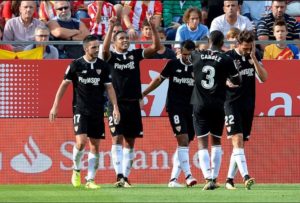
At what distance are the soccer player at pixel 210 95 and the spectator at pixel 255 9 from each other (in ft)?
24.2

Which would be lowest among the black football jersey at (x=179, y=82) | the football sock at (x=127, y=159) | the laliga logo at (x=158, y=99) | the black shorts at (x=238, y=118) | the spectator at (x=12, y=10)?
the football sock at (x=127, y=159)

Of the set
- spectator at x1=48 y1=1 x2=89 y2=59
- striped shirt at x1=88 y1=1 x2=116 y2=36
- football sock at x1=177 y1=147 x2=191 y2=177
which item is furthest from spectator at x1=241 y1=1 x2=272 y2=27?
football sock at x1=177 y1=147 x2=191 y2=177

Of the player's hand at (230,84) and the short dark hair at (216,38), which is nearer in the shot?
the short dark hair at (216,38)

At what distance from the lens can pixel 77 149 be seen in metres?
16.6

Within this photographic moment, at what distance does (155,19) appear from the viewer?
21.9 m

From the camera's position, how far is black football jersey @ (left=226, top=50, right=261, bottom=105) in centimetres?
1647

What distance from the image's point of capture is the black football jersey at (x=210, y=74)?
15.9 m

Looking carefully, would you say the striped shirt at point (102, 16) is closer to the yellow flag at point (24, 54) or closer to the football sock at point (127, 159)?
the yellow flag at point (24, 54)

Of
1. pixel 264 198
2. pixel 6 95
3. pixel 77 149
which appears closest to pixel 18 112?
pixel 6 95

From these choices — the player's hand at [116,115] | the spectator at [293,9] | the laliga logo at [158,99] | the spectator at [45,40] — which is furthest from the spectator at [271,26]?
the player's hand at [116,115]

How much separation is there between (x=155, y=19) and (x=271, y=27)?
2441 millimetres

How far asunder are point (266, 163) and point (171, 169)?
5.87ft

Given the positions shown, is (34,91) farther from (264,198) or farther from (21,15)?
(264,198)

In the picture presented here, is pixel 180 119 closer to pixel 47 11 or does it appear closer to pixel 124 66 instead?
pixel 124 66
